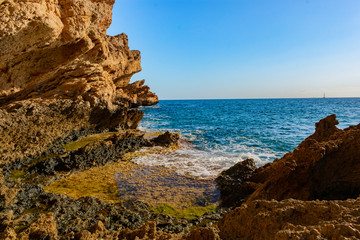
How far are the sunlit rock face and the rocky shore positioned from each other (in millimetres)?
62

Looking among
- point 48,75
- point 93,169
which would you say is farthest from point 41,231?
point 48,75

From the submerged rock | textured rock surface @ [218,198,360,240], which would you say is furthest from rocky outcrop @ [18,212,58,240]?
the submerged rock

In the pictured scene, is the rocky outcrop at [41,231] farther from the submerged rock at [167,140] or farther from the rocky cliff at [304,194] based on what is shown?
the submerged rock at [167,140]

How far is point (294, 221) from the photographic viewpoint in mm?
2773

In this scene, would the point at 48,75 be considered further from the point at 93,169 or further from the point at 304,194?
the point at 304,194

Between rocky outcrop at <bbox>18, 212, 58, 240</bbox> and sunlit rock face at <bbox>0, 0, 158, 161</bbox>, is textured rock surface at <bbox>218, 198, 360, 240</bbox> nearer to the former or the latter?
rocky outcrop at <bbox>18, 212, 58, 240</bbox>

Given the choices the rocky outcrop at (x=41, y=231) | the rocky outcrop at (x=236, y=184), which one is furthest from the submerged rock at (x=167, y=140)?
the rocky outcrop at (x=41, y=231)

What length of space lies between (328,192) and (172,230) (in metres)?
4.18

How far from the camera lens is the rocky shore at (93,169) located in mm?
3190

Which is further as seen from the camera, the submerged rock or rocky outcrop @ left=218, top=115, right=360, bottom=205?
the submerged rock

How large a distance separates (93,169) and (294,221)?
378 inches

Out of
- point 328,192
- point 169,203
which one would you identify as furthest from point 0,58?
point 328,192

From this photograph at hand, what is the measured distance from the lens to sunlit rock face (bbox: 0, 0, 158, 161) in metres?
8.48

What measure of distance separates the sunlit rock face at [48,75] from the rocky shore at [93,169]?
0.20 feet
